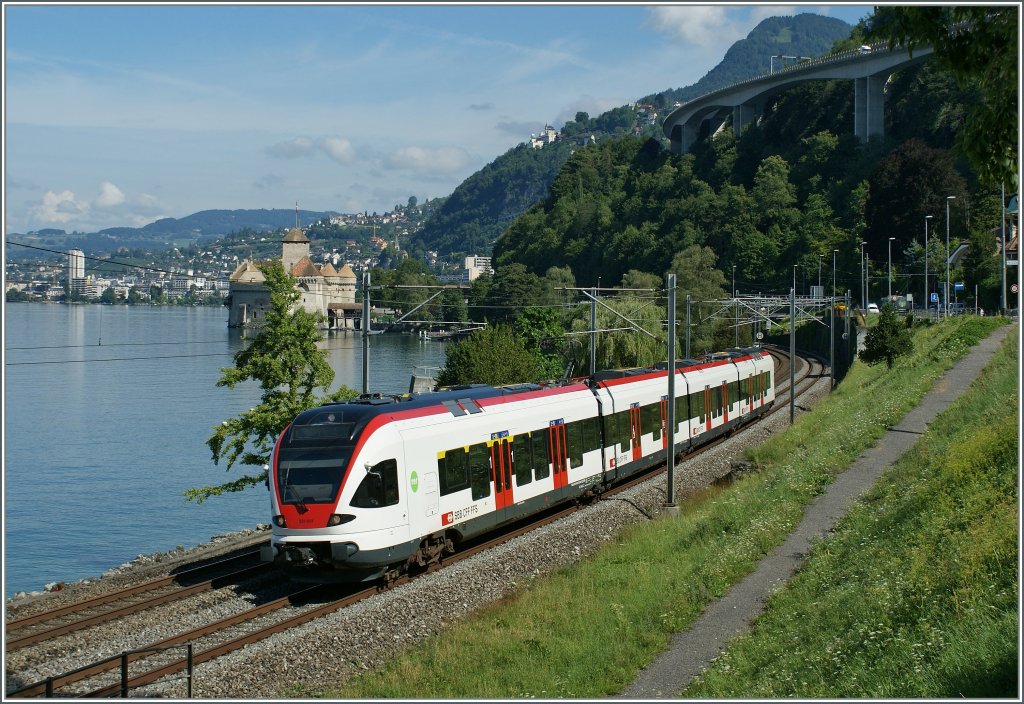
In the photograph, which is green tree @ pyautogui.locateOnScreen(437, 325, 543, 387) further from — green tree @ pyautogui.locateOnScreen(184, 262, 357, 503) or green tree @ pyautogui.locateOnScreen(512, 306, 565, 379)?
green tree @ pyautogui.locateOnScreen(184, 262, 357, 503)

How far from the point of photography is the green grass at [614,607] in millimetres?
13266

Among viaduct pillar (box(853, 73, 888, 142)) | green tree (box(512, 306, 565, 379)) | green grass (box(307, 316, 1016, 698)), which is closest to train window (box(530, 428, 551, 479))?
green grass (box(307, 316, 1016, 698))

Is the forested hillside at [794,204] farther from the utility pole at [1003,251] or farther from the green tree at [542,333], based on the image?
the green tree at [542,333]

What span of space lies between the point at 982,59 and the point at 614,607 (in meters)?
8.95

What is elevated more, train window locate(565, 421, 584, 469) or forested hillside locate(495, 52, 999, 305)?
forested hillside locate(495, 52, 999, 305)

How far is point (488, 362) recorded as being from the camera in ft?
173

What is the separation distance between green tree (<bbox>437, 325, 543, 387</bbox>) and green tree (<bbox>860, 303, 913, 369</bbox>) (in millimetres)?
16146

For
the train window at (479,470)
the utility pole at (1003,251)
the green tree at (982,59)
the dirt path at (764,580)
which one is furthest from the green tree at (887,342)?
the green tree at (982,59)

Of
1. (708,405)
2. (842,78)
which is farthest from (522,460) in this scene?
(842,78)

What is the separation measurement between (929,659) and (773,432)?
29748 millimetres

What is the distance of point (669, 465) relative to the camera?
25547mm

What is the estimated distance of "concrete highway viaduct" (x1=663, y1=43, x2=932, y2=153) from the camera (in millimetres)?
127500

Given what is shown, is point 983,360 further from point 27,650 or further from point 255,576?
point 27,650

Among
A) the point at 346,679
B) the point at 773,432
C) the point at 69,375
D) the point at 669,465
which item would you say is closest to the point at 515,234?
the point at 69,375
